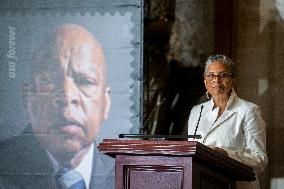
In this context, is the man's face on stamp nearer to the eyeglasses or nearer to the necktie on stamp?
the necktie on stamp

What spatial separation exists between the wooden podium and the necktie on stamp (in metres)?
1.35

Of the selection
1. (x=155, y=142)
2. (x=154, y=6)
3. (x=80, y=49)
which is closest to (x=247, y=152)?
(x=155, y=142)

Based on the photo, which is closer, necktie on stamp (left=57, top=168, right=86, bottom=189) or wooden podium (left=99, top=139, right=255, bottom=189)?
wooden podium (left=99, top=139, right=255, bottom=189)

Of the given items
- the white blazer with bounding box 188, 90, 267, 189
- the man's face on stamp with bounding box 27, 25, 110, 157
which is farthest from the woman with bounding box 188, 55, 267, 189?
the man's face on stamp with bounding box 27, 25, 110, 157

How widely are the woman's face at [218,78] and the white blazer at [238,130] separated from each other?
84 mm

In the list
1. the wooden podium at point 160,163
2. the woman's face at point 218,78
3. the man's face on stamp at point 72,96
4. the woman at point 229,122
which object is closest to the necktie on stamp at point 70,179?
the man's face on stamp at point 72,96

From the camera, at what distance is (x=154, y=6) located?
21.2ft

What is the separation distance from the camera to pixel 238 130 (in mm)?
4680

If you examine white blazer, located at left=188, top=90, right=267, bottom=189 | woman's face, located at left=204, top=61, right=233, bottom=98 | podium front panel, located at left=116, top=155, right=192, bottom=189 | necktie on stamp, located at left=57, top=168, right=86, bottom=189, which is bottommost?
necktie on stamp, located at left=57, top=168, right=86, bottom=189

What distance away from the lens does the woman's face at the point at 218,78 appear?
→ 15.6ft

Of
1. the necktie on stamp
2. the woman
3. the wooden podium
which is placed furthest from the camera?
the necktie on stamp

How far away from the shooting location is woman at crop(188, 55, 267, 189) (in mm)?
4578

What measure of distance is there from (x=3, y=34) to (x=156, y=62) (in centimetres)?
163

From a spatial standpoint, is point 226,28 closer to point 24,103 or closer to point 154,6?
point 154,6
